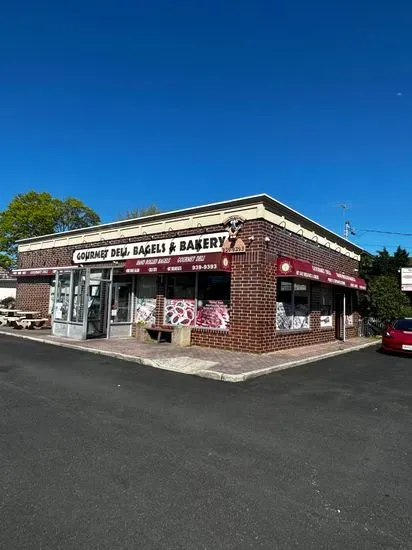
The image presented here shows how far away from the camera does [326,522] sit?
3240 mm

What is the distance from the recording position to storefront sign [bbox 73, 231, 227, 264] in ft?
45.1

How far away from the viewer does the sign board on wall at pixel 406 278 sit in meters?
24.7

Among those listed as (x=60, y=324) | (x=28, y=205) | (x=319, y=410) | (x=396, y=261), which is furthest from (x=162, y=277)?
(x=28, y=205)

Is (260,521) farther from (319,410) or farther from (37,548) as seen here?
(319,410)

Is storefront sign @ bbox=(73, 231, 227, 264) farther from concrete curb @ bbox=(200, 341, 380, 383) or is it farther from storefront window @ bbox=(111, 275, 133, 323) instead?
concrete curb @ bbox=(200, 341, 380, 383)

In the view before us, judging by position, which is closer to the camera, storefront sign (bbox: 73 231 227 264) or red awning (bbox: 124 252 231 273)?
red awning (bbox: 124 252 231 273)

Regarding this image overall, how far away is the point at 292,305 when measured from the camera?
48.4 feet

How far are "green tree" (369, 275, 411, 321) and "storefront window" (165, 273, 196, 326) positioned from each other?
11747mm

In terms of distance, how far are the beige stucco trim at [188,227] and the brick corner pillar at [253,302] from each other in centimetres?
138

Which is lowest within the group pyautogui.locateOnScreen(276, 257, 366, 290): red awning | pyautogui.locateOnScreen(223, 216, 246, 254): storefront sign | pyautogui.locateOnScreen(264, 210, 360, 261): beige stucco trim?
pyautogui.locateOnScreen(276, 257, 366, 290): red awning

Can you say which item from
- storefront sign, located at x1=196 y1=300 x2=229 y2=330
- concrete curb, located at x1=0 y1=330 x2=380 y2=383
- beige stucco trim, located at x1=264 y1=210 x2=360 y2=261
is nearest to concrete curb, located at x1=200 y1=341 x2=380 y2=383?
concrete curb, located at x1=0 y1=330 x2=380 y2=383

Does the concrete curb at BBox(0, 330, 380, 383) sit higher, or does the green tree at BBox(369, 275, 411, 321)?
the green tree at BBox(369, 275, 411, 321)

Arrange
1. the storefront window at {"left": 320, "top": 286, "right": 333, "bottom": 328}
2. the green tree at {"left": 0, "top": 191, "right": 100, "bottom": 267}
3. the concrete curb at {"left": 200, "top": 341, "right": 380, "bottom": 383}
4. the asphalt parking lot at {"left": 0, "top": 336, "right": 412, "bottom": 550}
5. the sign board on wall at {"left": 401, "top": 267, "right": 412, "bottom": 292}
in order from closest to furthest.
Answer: the asphalt parking lot at {"left": 0, "top": 336, "right": 412, "bottom": 550} < the concrete curb at {"left": 200, "top": 341, "right": 380, "bottom": 383} < the storefront window at {"left": 320, "top": 286, "right": 333, "bottom": 328} < the sign board on wall at {"left": 401, "top": 267, "right": 412, "bottom": 292} < the green tree at {"left": 0, "top": 191, "right": 100, "bottom": 267}

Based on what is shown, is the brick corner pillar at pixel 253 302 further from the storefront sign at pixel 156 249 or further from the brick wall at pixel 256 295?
the storefront sign at pixel 156 249
